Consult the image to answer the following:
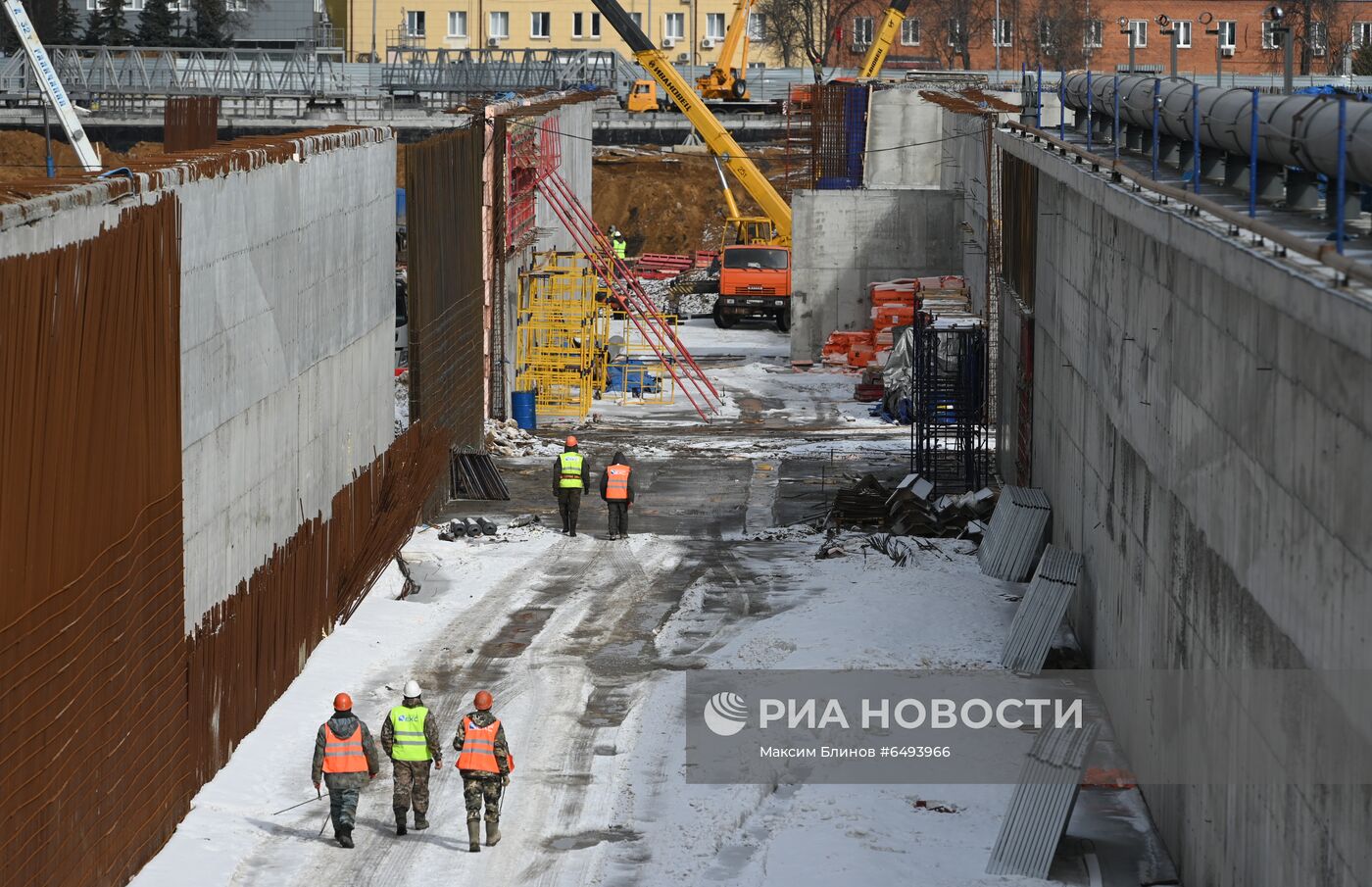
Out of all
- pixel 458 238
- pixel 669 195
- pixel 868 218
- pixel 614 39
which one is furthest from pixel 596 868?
pixel 614 39

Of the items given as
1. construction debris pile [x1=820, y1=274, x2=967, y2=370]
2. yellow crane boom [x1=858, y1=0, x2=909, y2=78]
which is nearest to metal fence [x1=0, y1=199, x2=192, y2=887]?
construction debris pile [x1=820, y1=274, x2=967, y2=370]

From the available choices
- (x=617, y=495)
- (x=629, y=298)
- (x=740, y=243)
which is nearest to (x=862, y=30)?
(x=740, y=243)

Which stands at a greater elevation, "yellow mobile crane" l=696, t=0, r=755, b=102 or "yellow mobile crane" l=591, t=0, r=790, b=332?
"yellow mobile crane" l=696, t=0, r=755, b=102

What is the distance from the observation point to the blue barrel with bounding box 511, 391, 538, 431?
115ft

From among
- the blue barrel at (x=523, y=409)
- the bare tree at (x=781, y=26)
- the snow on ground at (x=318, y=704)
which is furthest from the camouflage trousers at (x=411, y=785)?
the bare tree at (x=781, y=26)

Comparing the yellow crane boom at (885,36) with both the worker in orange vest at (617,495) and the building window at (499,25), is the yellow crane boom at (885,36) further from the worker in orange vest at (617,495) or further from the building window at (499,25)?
the building window at (499,25)

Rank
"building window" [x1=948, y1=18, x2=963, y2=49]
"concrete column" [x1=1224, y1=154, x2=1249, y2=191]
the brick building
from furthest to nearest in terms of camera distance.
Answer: "building window" [x1=948, y1=18, x2=963, y2=49] < the brick building < "concrete column" [x1=1224, y1=154, x2=1249, y2=191]

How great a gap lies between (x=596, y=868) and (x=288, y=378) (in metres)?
7.04

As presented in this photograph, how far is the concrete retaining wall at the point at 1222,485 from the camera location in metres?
9.66

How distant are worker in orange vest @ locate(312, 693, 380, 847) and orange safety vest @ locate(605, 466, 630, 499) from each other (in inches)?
454

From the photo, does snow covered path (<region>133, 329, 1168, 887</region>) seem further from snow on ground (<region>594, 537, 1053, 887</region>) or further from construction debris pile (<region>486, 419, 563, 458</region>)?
construction debris pile (<region>486, 419, 563, 458</region>)

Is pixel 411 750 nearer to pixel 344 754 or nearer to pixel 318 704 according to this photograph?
pixel 344 754

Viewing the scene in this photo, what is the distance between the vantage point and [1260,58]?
86.6m

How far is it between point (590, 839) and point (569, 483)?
452 inches
